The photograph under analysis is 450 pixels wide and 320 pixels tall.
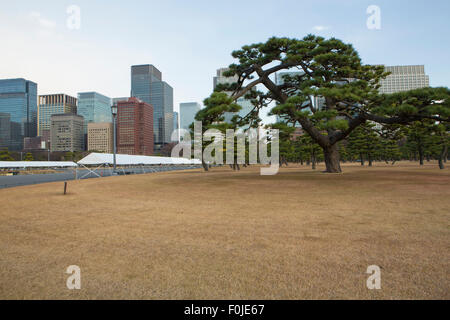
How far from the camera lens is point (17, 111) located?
15725 centimetres

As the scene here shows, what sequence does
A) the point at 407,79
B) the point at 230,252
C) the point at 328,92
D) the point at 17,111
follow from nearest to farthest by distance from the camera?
the point at 230,252 → the point at 328,92 → the point at 407,79 → the point at 17,111

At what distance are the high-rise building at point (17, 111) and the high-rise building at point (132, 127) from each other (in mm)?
66613

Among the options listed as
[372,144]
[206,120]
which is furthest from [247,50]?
[372,144]

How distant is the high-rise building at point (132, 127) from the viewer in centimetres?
13925

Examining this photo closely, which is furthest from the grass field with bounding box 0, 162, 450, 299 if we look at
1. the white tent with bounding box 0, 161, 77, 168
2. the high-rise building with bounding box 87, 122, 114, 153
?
the high-rise building with bounding box 87, 122, 114, 153

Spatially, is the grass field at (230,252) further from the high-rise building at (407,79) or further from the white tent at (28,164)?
the high-rise building at (407,79)

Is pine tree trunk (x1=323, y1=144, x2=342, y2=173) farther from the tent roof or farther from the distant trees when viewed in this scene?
the tent roof

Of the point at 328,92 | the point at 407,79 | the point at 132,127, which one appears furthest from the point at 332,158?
the point at 132,127

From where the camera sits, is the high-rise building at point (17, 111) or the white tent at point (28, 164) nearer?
the white tent at point (28, 164)

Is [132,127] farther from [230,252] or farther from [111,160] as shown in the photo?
[230,252]

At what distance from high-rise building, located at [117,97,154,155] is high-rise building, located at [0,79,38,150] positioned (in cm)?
6661

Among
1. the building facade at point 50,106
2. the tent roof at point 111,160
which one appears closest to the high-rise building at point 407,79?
the tent roof at point 111,160

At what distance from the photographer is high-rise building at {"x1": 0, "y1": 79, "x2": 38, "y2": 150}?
146 metres

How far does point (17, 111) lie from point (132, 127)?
276 ft
